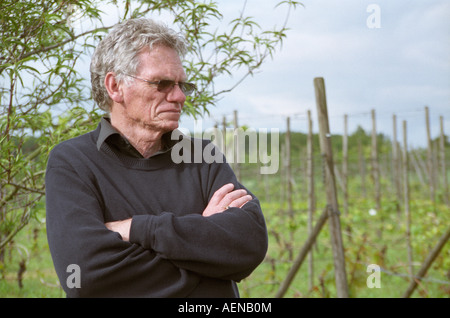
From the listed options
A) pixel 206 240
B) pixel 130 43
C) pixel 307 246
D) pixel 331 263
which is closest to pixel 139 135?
pixel 130 43

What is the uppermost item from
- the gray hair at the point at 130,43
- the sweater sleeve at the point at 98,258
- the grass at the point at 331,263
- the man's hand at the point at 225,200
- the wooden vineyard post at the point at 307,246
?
the gray hair at the point at 130,43

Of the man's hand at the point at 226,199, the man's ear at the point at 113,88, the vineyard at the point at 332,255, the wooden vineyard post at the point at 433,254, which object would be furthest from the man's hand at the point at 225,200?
the wooden vineyard post at the point at 433,254

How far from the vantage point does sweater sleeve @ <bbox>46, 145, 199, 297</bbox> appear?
5.42 feet

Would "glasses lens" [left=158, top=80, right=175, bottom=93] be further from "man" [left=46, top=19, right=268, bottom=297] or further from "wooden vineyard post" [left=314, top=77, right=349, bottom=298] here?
"wooden vineyard post" [left=314, top=77, right=349, bottom=298]

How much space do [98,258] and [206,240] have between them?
36 centimetres

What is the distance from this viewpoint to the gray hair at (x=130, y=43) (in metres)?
1.84

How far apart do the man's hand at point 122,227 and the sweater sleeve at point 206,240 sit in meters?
0.03

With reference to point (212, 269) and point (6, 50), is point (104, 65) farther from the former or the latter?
point (6, 50)

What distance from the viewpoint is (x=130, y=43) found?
1847 mm

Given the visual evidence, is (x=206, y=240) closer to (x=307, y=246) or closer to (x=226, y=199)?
(x=226, y=199)

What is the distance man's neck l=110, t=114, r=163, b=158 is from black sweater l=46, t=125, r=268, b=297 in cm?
7

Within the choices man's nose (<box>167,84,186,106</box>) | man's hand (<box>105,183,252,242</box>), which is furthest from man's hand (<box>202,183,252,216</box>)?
man's nose (<box>167,84,186,106</box>)

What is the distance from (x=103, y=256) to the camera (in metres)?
1.65

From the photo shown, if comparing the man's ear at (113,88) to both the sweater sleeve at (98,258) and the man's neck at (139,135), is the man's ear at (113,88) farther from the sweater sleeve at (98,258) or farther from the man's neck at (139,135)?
the sweater sleeve at (98,258)
